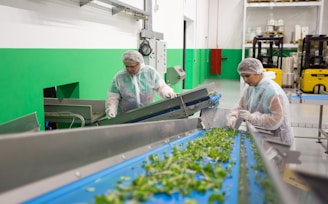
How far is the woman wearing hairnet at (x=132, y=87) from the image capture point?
346 centimetres

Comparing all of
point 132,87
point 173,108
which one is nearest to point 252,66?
point 173,108

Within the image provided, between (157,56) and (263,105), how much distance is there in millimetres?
3243

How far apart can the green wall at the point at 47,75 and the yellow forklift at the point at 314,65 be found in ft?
11.9

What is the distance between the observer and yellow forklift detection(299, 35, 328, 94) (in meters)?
5.73

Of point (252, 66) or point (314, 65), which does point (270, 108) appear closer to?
point (252, 66)

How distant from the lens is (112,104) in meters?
3.43

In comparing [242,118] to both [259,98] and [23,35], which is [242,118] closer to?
[259,98]

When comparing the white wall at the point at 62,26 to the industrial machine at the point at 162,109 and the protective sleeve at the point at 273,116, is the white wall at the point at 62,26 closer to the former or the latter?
the industrial machine at the point at 162,109

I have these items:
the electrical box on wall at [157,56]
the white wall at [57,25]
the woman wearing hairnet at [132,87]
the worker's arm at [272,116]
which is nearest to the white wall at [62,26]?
the white wall at [57,25]

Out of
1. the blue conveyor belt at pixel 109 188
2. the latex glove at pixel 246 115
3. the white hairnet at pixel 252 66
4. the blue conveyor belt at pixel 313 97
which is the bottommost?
the blue conveyor belt at pixel 109 188

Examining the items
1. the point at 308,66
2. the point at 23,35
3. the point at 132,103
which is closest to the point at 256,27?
the point at 308,66

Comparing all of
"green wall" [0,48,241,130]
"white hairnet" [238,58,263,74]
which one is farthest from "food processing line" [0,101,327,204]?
"green wall" [0,48,241,130]

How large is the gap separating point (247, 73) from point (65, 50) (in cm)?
193

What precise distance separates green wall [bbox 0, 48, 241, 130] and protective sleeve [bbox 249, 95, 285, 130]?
2.02 m
